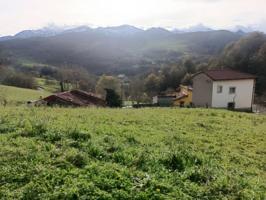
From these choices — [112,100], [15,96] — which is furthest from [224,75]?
[15,96]

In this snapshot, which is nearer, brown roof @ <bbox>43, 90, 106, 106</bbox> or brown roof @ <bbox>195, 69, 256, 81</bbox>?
brown roof @ <bbox>43, 90, 106, 106</bbox>

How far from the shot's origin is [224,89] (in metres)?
37.1

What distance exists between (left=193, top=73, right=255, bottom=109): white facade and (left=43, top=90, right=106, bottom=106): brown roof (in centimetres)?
1170

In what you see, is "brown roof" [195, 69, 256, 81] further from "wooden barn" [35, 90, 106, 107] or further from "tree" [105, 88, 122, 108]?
"wooden barn" [35, 90, 106, 107]

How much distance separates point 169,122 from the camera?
44.5 feet

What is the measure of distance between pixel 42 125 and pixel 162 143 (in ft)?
11.0

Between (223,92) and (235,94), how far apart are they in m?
1.72

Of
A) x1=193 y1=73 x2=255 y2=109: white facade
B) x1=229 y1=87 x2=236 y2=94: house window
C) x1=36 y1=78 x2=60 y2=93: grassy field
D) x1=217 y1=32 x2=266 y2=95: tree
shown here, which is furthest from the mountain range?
x1=229 y1=87 x2=236 y2=94: house window

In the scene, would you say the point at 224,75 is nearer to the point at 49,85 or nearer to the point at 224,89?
the point at 224,89

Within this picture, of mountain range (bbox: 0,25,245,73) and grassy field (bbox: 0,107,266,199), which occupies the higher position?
mountain range (bbox: 0,25,245,73)

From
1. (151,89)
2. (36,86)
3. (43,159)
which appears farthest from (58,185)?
(36,86)

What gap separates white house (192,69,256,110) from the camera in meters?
36.9

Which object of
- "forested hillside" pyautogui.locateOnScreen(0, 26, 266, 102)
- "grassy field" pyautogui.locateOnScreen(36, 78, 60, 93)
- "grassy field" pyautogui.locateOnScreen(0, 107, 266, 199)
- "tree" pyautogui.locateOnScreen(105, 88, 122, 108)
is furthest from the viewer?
"grassy field" pyautogui.locateOnScreen(36, 78, 60, 93)

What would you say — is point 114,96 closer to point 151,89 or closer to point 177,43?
point 151,89
